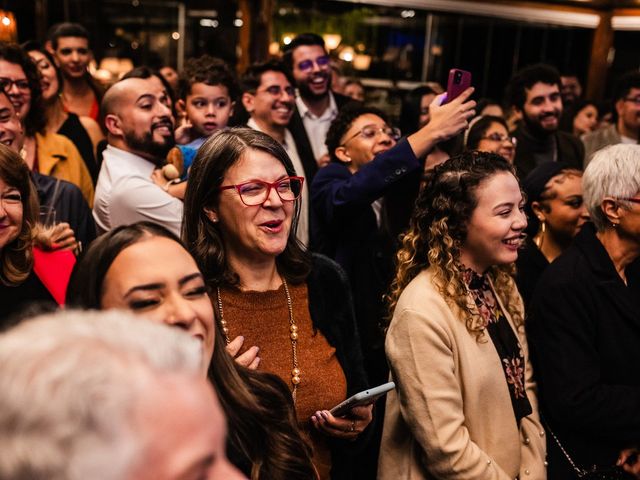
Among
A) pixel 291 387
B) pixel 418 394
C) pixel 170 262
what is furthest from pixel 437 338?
pixel 170 262

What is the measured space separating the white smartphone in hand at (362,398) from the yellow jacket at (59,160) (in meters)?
1.81

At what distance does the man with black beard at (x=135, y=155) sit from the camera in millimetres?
2660

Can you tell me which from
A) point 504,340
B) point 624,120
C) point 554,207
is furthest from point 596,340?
point 624,120

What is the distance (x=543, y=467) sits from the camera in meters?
2.14

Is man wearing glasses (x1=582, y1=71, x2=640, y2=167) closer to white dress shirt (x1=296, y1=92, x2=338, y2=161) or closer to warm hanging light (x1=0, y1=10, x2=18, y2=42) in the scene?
white dress shirt (x1=296, y1=92, x2=338, y2=161)

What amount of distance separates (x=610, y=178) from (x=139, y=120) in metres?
1.92

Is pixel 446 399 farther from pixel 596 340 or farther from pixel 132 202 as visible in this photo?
pixel 132 202

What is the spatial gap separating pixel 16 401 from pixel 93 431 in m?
0.09

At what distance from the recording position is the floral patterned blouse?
2.09 meters

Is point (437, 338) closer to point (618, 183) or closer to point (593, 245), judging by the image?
point (593, 245)

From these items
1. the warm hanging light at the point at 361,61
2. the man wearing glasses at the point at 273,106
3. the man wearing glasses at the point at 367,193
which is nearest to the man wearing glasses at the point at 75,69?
the man wearing glasses at the point at 273,106

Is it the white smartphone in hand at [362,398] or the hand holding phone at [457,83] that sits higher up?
the hand holding phone at [457,83]

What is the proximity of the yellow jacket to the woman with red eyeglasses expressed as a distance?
4.52ft

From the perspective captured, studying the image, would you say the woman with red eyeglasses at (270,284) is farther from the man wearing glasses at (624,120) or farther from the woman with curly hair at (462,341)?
the man wearing glasses at (624,120)
